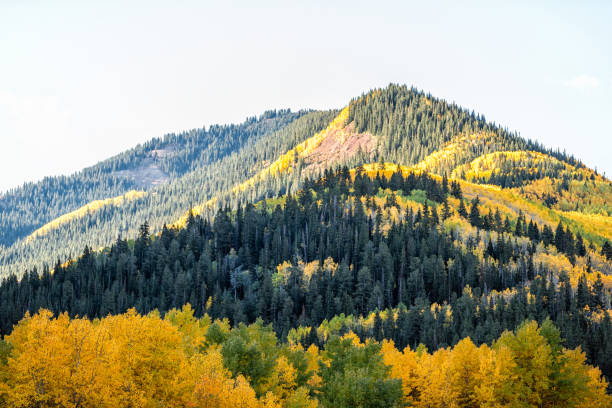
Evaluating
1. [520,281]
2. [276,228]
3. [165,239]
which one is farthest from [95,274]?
[520,281]

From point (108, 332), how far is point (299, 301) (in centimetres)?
9672

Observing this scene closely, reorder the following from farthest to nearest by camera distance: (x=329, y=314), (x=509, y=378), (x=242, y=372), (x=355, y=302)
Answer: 1. (x=355, y=302)
2. (x=329, y=314)
3. (x=509, y=378)
4. (x=242, y=372)

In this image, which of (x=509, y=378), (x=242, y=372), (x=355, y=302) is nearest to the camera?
(x=242, y=372)

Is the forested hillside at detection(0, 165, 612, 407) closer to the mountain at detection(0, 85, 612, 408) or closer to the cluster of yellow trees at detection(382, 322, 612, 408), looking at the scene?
the cluster of yellow trees at detection(382, 322, 612, 408)

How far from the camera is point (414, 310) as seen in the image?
416 ft

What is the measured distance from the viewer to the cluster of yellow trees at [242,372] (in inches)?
1928

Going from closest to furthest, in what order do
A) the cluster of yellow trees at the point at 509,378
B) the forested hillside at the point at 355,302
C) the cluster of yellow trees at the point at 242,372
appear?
the cluster of yellow trees at the point at 242,372 → the forested hillside at the point at 355,302 → the cluster of yellow trees at the point at 509,378

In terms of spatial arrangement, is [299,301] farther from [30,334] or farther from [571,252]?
[30,334]

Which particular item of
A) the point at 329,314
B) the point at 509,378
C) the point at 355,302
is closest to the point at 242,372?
the point at 509,378

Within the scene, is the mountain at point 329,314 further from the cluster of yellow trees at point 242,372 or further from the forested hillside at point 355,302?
the forested hillside at point 355,302

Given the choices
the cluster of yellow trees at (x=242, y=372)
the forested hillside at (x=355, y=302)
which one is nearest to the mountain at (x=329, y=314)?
the cluster of yellow trees at (x=242, y=372)

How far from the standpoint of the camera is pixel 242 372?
63.5 metres

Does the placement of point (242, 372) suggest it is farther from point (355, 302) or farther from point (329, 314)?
point (355, 302)

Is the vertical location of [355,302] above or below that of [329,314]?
above
